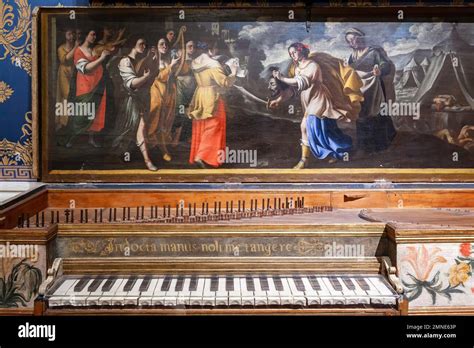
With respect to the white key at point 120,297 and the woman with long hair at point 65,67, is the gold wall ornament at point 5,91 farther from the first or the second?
the white key at point 120,297

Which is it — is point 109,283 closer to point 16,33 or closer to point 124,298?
point 124,298

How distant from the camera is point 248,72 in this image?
5594mm

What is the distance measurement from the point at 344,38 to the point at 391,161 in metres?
1.24

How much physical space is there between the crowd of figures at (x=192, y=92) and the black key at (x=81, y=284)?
1509 mm

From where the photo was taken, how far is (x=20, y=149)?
223 inches

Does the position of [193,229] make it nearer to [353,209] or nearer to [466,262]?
[353,209]

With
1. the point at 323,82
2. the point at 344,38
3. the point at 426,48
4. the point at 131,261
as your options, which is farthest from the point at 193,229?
the point at 426,48

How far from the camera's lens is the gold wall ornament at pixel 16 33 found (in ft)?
18.2

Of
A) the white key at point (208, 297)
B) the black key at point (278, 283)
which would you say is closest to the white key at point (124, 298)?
the white key at point (208, 297)

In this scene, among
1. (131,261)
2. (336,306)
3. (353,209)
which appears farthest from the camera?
(353,209)

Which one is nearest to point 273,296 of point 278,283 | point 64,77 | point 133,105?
point 278,283

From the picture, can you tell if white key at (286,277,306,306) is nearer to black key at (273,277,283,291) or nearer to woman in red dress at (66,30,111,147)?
black key at (273,277,283,291)

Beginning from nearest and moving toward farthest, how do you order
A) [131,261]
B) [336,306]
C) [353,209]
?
[336,306], [131,261], [353,209]

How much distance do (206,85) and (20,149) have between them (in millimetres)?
1880
